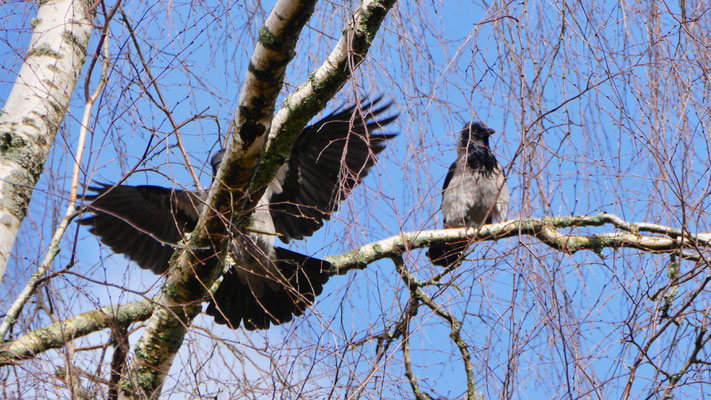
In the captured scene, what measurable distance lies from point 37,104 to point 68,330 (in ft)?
3.40

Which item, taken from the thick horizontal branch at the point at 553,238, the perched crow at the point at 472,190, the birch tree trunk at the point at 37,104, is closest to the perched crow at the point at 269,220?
the thick horizontal branch at the point at 553,238

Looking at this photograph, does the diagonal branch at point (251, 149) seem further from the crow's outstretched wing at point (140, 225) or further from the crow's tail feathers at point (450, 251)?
the crow's outstretched wing at point (140, 225)

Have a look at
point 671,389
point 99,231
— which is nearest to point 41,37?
point 99,231

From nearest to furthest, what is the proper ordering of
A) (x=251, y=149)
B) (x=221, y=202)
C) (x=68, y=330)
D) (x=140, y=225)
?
1. (x=251, y=149)
2. (x=221, y=202)
3. (x=68, y=330)
4. (x=140, y=225)

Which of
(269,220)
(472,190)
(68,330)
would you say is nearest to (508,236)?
(269,220)

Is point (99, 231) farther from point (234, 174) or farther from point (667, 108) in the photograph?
point (667, 108)

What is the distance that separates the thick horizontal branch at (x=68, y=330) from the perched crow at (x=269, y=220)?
2.41 ft

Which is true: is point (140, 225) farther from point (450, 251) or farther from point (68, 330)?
point (450, 251)

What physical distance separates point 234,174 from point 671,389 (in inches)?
64.0

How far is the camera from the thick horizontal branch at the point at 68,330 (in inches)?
117

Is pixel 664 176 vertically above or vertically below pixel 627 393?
above

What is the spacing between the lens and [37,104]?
10.3 ft

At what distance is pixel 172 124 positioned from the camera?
2.59 metres

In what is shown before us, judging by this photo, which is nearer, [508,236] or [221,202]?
→ [221,202]
